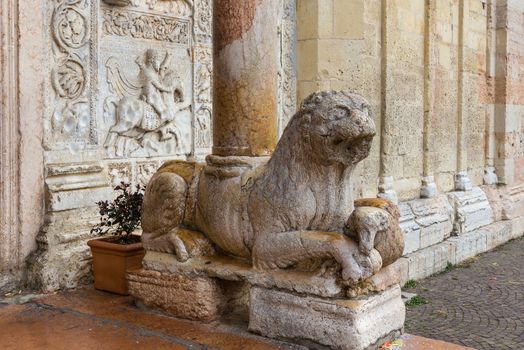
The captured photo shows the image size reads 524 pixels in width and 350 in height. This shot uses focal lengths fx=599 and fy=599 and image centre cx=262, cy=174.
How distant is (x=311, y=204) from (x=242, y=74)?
1080 mm

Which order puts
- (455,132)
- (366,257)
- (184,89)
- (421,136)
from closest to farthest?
1. (366,257)
2. (184,89)
3. (421,136)
4. (455,132)

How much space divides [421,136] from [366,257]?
534 centimetres

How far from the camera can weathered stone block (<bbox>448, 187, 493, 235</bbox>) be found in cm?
840

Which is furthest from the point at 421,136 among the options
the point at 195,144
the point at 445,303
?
the point at 195,144

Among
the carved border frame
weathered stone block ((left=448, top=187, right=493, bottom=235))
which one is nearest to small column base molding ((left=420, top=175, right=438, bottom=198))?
weathered stone block ((left=448, top=187, right=493, bottom=235))

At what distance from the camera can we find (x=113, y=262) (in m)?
4.39

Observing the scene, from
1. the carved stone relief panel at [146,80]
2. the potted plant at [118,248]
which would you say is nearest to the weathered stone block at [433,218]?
the carved stone relief panel at [146,80]

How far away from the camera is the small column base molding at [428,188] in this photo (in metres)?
8.07

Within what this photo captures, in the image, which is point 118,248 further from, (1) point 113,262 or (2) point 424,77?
(2) point 424,77

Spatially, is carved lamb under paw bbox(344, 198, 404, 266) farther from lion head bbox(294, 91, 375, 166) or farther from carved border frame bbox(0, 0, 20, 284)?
carved border frame bbox(0, 0, 20, 284)

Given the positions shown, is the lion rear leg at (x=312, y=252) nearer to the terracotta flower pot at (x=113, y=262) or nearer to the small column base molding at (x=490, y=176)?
the terracotta flower pot at (x=113, y=262)

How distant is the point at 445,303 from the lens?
618cm

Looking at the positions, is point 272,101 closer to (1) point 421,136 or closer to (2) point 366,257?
(2) point 366,257

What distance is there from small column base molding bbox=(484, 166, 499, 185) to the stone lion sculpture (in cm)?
685
